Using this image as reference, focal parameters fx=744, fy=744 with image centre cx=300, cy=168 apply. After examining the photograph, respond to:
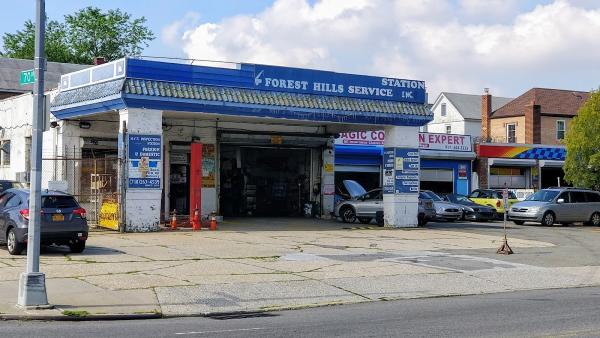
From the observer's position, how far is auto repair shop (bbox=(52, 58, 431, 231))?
2409 centimetres

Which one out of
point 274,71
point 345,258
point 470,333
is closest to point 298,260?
point 345,258

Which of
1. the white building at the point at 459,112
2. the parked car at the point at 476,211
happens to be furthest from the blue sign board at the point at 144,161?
the white building at the point at 459,112

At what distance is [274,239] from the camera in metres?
23.2

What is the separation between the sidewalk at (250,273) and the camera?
486 inches

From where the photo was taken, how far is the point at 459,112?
7094 cm

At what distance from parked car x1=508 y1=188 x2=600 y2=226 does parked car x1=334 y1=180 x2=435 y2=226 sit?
205 inches

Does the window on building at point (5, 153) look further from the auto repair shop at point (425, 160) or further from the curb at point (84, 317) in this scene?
the curb at point (84, 317)

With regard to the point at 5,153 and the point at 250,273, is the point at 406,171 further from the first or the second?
the point at 5,153

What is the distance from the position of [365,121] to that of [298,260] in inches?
471

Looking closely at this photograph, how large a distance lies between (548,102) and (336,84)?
36.4 m

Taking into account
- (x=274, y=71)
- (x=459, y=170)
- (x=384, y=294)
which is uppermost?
(x=274, y=71)

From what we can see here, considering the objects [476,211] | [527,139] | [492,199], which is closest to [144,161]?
[476,211]

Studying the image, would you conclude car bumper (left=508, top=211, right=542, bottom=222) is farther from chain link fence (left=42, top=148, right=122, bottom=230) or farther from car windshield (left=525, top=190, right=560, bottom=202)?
chain link fence (left=42, top=148, right=122, bottom=230)

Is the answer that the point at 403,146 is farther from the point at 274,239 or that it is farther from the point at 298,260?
the point at 298,260
